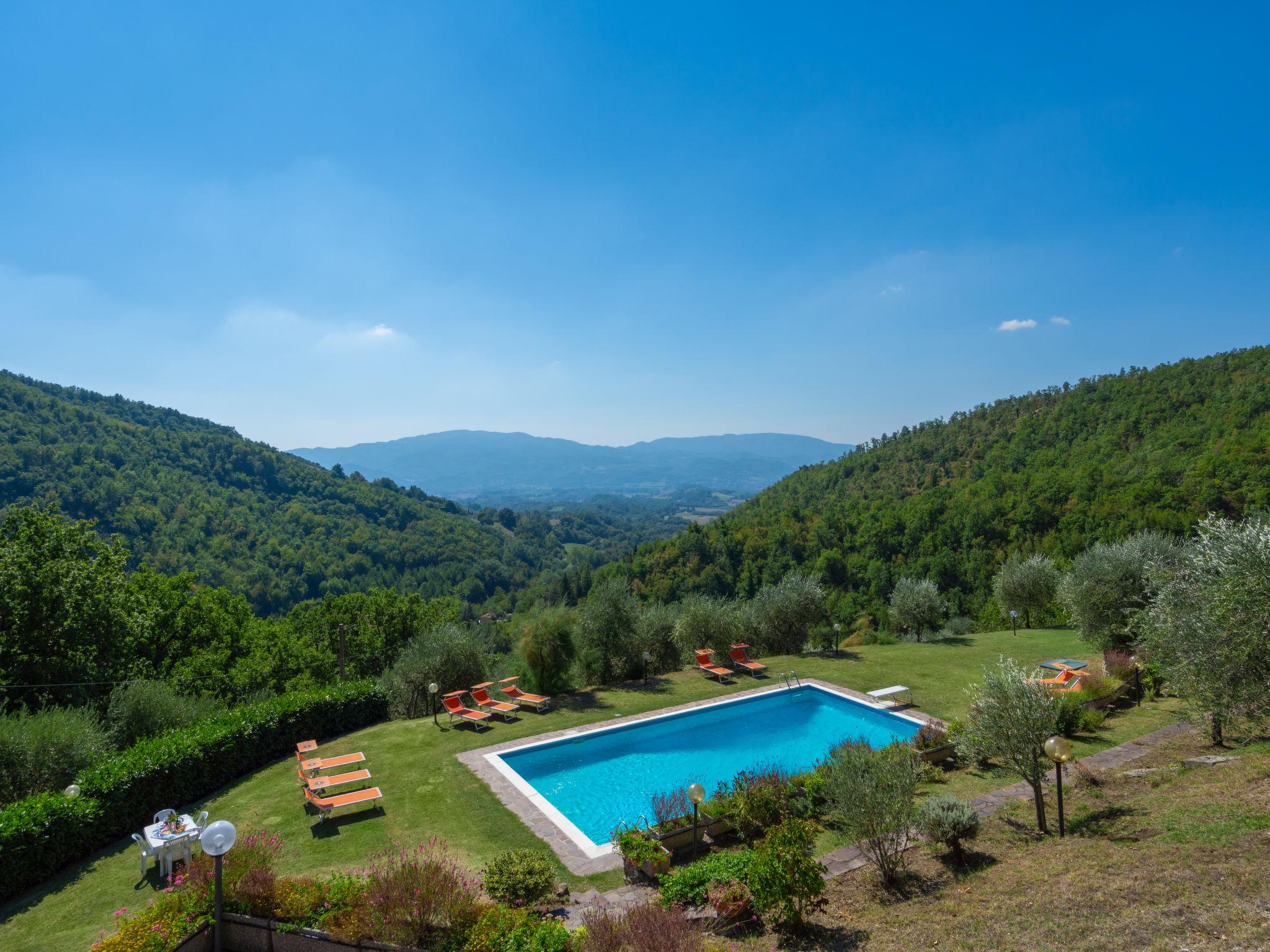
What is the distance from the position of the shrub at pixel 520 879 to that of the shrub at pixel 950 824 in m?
5.35

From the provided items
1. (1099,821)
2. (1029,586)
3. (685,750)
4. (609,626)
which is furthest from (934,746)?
(1029,586)

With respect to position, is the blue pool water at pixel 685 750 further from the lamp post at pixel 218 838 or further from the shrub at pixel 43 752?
the shrub at pixel 43 752

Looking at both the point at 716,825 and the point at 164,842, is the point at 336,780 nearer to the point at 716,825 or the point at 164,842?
the point at 164,842

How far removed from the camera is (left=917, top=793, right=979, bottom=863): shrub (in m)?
8.43

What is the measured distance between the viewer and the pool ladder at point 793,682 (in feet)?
64.3

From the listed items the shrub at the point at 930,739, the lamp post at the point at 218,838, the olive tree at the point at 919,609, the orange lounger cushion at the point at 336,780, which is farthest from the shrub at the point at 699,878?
the olive tree at the point at 919,609

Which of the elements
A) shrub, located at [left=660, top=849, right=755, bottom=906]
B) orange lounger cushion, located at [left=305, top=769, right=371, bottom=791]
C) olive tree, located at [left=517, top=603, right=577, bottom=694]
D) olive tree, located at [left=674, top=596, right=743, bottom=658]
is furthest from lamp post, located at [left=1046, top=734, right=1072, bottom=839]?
olive tree, located at [left=674, top=596, right=743, bottom=658]

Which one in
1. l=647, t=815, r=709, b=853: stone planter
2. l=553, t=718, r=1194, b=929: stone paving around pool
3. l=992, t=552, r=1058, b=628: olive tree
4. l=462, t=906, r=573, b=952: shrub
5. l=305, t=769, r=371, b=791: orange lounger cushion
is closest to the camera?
l=462, t=906, r=573, b=952: shrub

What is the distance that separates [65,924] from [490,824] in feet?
18.9

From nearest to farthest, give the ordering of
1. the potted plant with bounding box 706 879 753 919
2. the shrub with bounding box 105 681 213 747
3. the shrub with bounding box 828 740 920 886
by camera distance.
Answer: the potted plant with bounding box 706 879 753 919
the shrub with bounding box 828 740 920 886
the shrub with bounding box 105 681 213 747

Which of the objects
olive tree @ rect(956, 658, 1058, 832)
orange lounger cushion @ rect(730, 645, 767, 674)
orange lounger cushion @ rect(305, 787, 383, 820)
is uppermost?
olive tree @ rect(956, 658, 1058, 832)

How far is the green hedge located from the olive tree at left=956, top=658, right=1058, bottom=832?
14531 millimetres

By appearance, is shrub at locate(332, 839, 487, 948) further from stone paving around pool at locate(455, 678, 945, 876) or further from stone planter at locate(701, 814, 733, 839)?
stone planter at locate(701, 814, 733, 839)

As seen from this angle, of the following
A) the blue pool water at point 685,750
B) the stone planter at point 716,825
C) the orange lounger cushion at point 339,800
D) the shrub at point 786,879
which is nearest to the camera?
the shrub at point 786,879
